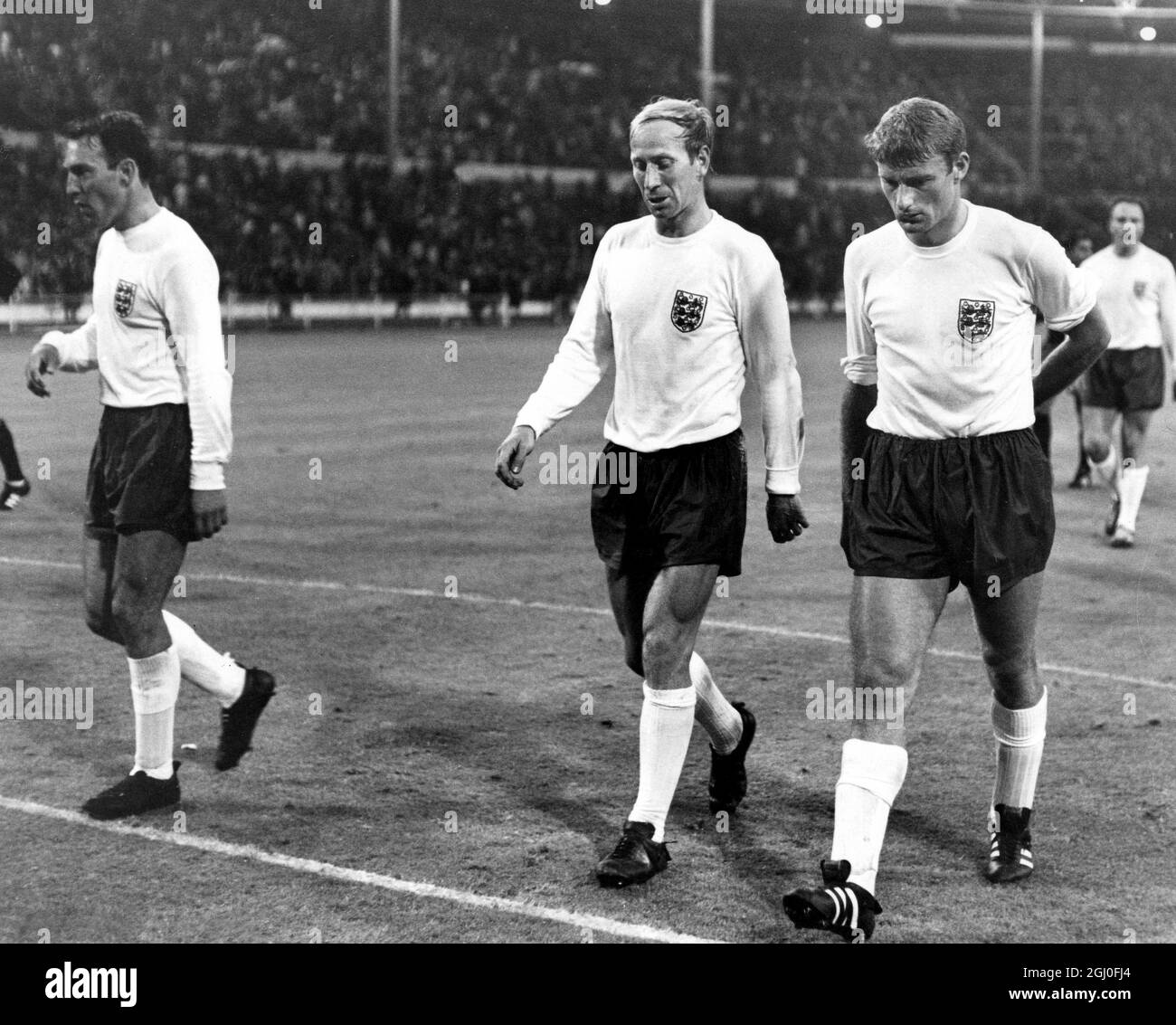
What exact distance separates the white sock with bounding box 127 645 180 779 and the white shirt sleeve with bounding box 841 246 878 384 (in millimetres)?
2239

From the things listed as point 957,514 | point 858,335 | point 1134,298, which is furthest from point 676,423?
point 1134,298

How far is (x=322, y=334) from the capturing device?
27.9 metres

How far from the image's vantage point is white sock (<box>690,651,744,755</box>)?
4917 mm

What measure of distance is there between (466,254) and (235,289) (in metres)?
5.54

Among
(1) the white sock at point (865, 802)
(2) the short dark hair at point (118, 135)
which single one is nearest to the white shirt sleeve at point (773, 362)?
(1) the white sock at point (865, 802)

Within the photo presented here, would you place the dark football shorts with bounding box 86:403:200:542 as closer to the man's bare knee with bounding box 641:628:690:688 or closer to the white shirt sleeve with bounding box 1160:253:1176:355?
the man's bare knee with bounding box 641:628:690:688

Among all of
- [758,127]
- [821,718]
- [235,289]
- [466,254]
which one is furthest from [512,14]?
[821,718]

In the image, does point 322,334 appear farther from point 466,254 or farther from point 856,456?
point 856,456

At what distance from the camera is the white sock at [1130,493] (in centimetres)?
1010

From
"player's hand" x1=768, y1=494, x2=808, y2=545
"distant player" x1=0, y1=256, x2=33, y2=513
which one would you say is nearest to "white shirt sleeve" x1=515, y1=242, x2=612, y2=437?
"player's hand" x1=768, y1=494, x2=808, y2=545

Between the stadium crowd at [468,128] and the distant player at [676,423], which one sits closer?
the distant player at [676,423]

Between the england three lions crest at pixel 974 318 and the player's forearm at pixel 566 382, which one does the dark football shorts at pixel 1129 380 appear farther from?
the england three lions crest at pixel 974 318

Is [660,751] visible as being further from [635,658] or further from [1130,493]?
[1130,493]

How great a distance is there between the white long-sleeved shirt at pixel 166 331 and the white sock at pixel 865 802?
204cm
